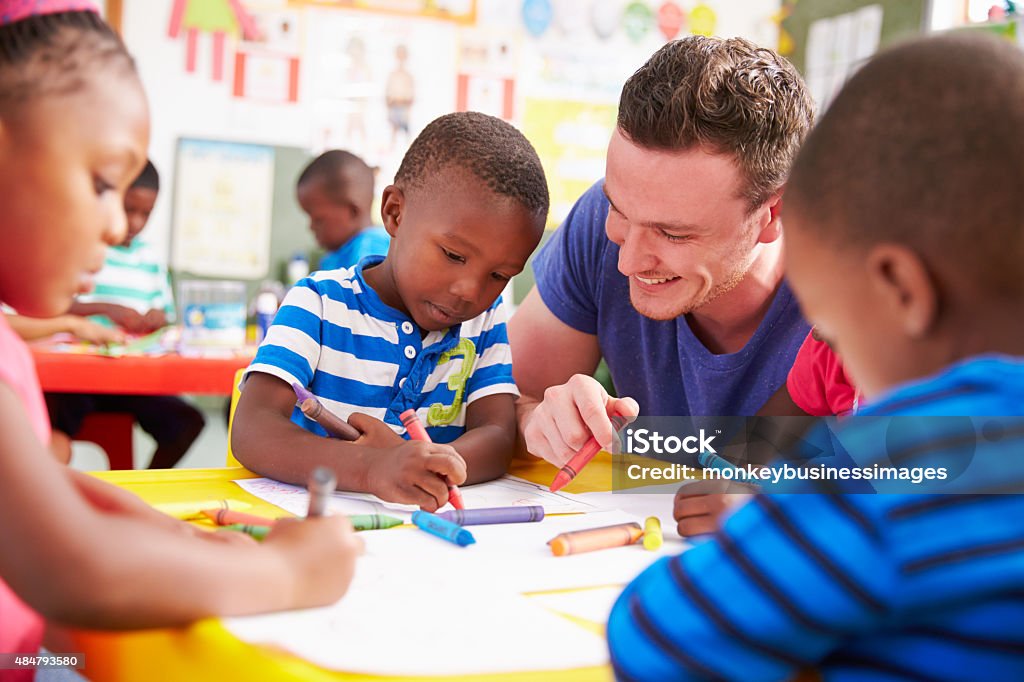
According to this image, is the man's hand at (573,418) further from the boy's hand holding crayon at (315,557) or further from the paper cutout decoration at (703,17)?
the paper cutout decoration at (703,17)

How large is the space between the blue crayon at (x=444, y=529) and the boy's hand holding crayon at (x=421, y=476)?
7 cm

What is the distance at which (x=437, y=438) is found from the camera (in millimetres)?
1130

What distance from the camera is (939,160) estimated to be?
413 mm

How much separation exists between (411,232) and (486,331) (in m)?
0.17

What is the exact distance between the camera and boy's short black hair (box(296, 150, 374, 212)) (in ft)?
9.71

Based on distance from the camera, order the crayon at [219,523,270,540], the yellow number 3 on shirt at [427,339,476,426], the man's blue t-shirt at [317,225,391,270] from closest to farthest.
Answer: the crayon at [219,523,270,540] → the yellow number 3 on shirt at [427,339,476,426] → the man's blue t-shirt at [317,225,391,270]

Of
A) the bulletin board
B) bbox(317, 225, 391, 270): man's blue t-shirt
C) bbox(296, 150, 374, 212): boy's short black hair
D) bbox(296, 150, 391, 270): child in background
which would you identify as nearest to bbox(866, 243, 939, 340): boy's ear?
bbox(317, 225, 391, 270): man's blue t-shirt

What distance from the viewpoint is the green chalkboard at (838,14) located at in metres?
3.21

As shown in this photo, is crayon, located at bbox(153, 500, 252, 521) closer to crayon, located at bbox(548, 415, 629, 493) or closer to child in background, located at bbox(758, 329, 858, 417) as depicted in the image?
crayon, located at bbox(548, 415, 629, 493)

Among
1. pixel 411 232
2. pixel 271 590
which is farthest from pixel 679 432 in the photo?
pixel 271 590

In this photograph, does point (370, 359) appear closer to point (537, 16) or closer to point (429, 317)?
point (429, 317)

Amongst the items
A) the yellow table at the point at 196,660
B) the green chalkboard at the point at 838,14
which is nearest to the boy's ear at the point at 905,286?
the yellow table at the point at 196,660

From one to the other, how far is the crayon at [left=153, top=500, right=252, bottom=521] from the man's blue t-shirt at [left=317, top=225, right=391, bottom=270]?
1.87 meters

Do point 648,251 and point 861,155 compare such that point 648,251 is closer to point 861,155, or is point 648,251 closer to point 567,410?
point 567,410
